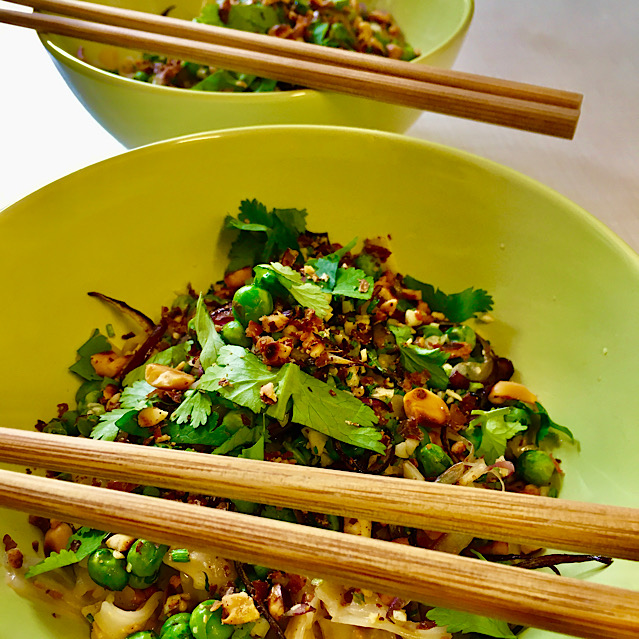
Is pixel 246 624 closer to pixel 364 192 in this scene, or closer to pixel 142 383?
pixel 142 383

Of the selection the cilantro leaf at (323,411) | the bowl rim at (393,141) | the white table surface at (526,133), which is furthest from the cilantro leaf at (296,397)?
the white table surface at (526,133)

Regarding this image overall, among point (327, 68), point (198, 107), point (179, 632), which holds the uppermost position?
point (327, 68)

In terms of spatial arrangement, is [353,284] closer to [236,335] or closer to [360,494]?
[236,335]

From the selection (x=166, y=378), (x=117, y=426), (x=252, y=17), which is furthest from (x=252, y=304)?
(x=252, y=17)

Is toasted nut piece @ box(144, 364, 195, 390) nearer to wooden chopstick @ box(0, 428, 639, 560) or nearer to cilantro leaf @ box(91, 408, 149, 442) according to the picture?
cilantro leaf @ box(91, 408, 149, 442)

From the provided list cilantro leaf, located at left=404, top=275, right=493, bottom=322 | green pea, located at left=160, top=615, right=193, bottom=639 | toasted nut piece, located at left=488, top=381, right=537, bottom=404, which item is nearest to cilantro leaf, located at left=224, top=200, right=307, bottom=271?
cilantro leaf, located at left=404, top=275, right=493, bottom=322

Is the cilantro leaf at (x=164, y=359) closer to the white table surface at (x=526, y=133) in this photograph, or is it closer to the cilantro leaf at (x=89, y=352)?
the cilantro leaf at (x=89, y=352)
